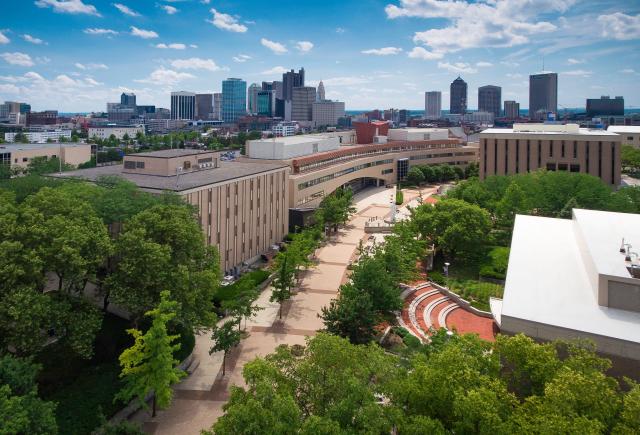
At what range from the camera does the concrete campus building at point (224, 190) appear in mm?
41156

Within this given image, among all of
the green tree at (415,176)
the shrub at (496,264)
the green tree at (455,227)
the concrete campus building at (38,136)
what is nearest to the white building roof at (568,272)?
the shrub at (496,264)

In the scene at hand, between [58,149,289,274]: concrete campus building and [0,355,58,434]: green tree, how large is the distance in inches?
794

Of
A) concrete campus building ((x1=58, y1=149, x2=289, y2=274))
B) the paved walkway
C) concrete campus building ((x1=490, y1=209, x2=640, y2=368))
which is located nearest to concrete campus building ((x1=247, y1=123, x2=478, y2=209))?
concrete campus building ((x1=58, y1=149, x2=289, y2=274))

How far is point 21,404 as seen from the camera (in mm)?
16766

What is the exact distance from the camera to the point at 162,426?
22.9m

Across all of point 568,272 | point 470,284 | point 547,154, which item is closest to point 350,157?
point 547,154

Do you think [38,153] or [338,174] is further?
[38,153]

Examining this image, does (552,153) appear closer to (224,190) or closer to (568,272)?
(568,272)

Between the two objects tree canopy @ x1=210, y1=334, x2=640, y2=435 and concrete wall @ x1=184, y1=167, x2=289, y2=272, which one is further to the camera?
concrete wall @ x1=184, y1=167, x2=289, y2=272

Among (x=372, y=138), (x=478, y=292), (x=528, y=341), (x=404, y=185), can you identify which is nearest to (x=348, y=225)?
(x=478, y=292)

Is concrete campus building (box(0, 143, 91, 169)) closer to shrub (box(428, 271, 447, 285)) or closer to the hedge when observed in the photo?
the hedge

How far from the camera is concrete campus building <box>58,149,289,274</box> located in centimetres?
4116

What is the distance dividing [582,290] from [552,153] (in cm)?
5957

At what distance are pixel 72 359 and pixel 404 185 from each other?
273ft
